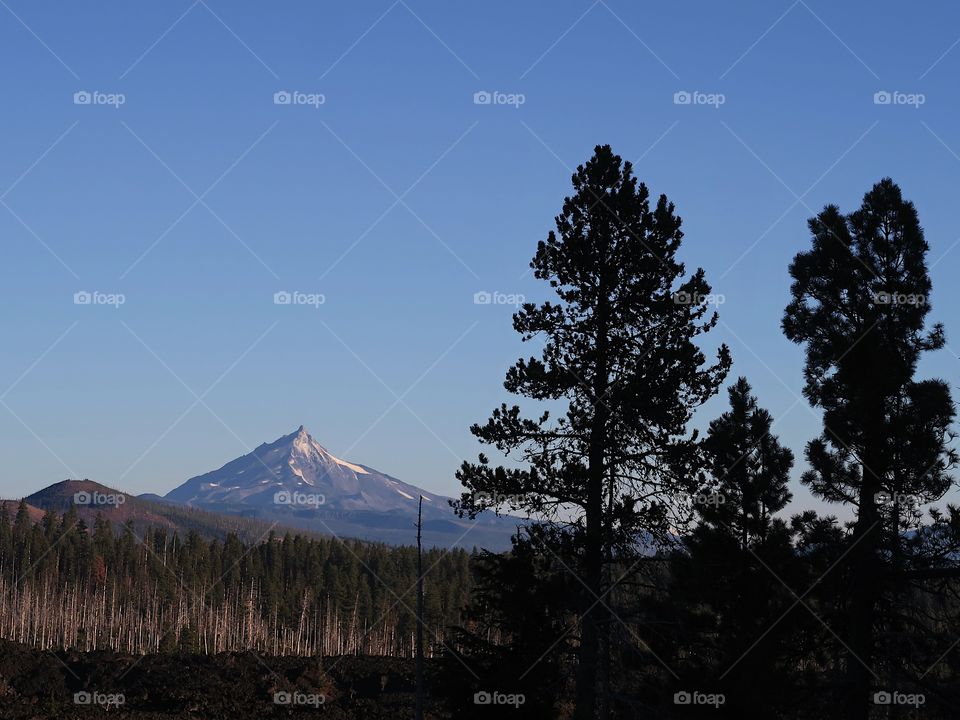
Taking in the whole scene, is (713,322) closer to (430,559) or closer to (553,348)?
(553,348)

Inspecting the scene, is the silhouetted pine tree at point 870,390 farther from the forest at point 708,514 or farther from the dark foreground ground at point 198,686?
the dark foreground ground at point 198,686

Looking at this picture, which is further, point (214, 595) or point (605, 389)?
point (214, 595)

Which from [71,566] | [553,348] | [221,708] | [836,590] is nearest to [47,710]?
[221,708]

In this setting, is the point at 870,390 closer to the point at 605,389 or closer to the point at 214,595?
the point at 605,389

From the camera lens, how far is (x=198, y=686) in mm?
68625

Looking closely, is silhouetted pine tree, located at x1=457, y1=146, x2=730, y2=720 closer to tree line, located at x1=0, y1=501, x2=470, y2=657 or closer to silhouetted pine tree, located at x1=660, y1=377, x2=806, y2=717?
silhouetted pine tree, located at x1=660, y1=377, x2=806, y2=717

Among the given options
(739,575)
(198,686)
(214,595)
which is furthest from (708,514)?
(214,595)

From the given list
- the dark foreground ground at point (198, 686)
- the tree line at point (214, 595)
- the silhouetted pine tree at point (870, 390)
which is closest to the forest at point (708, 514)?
the silhouetted pine tree at point (870, 390)

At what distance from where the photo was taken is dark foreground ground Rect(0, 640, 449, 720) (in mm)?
56406

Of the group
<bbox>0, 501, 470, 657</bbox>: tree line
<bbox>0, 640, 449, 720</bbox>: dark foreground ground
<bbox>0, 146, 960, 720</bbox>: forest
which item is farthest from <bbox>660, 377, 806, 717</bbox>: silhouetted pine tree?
<bbox>0, 501, 470, 657</bbox>: tree line

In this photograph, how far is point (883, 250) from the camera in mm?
22641

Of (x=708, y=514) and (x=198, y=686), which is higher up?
(x=708, y=514)

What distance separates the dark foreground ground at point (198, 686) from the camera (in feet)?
185

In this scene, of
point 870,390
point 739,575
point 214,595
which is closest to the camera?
point 870,390
